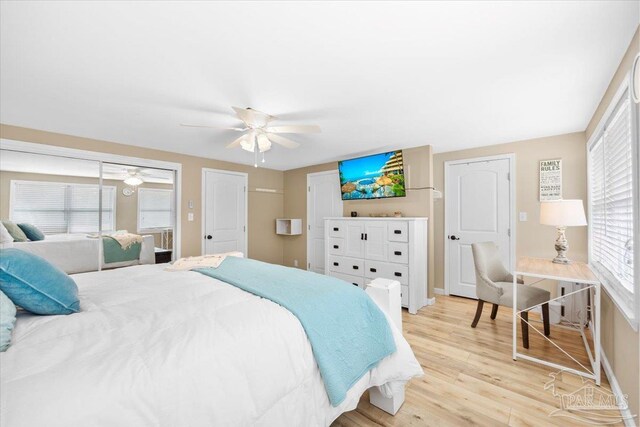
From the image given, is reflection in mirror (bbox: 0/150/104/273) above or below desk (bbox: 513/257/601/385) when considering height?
above

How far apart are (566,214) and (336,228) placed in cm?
273

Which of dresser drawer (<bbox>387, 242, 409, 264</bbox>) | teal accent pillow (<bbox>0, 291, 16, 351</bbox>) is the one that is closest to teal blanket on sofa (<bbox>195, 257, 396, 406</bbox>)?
teal accent pillow (<bbox>0, 291, 16, 351</bbox>)

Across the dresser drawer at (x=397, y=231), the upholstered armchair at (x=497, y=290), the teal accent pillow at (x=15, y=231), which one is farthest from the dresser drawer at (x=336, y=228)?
the teal accent pillow at (x=15, y=231)

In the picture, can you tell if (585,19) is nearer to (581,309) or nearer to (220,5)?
(220,5)

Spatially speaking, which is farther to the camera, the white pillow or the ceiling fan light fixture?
the ceiling fan light fixture

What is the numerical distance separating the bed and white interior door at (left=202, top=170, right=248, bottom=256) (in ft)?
4.27

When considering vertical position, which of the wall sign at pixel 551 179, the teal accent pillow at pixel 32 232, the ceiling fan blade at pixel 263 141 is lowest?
the teal accent pillow at pixel 32 232

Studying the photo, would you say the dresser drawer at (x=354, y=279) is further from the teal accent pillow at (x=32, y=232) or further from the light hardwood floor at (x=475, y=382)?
the teal accent pillow at (x=32, y=232)

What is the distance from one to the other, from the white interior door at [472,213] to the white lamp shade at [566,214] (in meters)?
1.14

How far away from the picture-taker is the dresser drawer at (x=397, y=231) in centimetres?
362

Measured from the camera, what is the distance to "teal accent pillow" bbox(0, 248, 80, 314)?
120 centimetres

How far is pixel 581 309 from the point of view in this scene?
280 cm

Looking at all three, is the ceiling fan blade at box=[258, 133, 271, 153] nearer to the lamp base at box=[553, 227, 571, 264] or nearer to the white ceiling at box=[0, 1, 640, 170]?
the white ceiling at box=[0, 1, 640, 170]

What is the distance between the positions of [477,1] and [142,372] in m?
2.03
